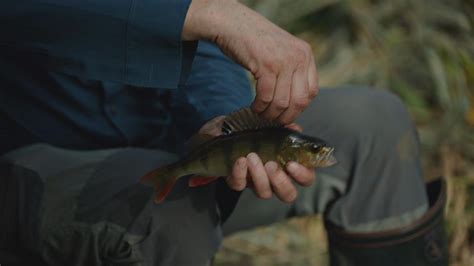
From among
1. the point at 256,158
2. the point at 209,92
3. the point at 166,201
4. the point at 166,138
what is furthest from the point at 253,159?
the point at 166,138

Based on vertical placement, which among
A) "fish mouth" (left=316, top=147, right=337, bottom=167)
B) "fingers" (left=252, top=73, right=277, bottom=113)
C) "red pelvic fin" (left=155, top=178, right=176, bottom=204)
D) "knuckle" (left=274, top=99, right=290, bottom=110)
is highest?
"fingers" (left=252, top=73, right=277, bottom=113)

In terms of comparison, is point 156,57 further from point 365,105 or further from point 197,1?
point 365,105

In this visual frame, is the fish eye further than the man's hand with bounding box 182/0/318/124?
Yes

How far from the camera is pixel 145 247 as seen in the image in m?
1.59

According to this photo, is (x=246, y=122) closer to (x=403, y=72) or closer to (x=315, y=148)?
(x=315, y=148)

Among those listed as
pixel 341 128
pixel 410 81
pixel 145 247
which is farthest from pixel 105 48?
pixel 410 81

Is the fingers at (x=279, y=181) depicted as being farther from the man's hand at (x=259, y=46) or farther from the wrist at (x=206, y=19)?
the wrist at (x=206, y=19)

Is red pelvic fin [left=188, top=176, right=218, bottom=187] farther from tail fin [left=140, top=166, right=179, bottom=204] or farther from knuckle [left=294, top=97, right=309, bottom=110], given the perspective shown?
knuckle [left=294, top=97, right=309, bottom=110]

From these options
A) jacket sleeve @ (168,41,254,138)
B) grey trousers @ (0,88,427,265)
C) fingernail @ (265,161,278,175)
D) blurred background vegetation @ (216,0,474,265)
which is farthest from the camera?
blurred background vegetation @ (216,0,474,265)

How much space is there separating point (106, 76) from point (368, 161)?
63 centimetres

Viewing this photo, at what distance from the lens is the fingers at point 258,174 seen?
58.3 inches

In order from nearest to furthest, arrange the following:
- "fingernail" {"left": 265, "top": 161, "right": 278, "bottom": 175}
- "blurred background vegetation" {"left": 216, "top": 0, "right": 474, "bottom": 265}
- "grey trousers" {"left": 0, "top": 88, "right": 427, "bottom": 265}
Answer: "fingernail" {"left": 265, "top": 161, "right": 278, "bottom": 175}
"grey trousers" {"left": 0, "top": 88, "right": 427, "bottom": 265}
"blurred background vegetation" {"left": 216, "top": 0, "right": 474, "bottom": 265}

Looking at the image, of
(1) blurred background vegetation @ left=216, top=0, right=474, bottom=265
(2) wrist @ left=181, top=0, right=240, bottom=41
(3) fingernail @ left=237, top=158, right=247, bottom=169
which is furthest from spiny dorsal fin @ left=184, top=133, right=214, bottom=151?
(1) blurred background vegetation @ left=216, top=0, right=474, bottom=265

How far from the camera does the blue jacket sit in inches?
54.9
